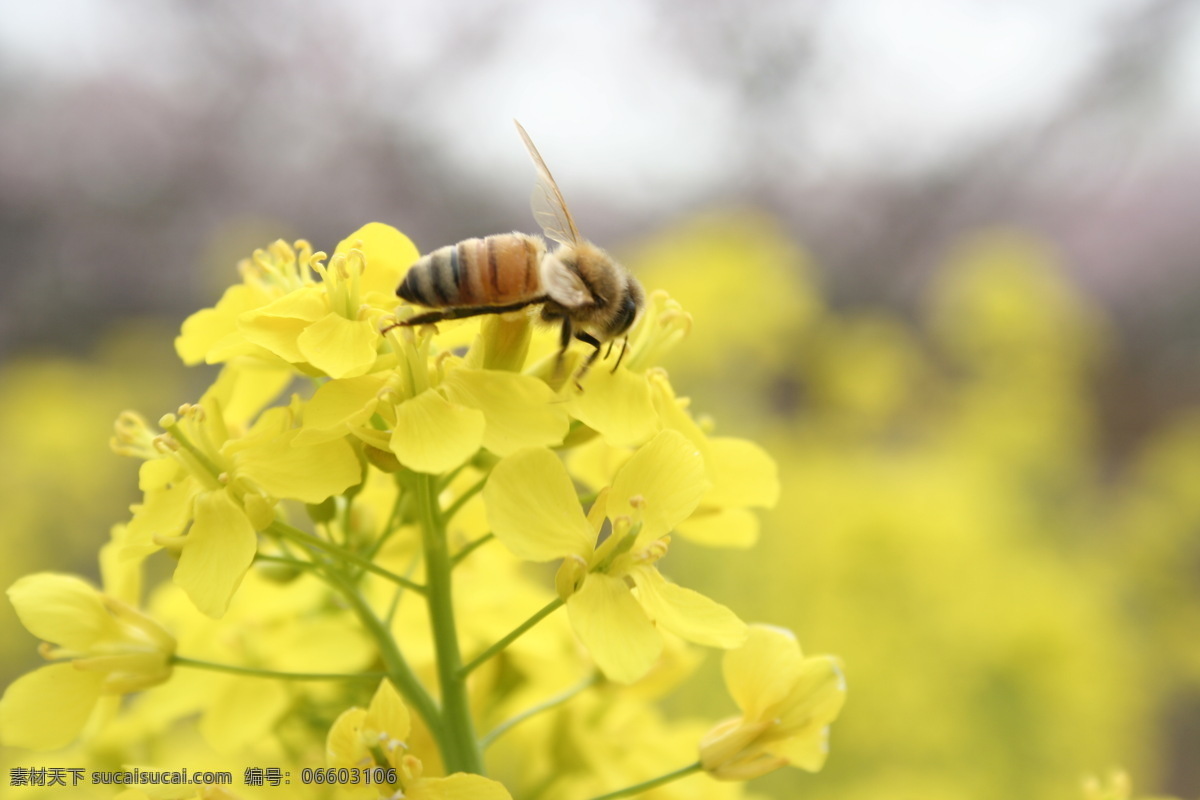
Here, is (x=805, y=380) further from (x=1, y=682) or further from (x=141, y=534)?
(x=141, y=534)

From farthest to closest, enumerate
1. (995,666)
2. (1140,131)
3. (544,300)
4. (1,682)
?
(1140,131) < (1,682) < (995,666) < (544,300)

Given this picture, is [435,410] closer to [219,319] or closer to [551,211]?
[219,319]

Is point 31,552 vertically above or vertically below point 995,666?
above

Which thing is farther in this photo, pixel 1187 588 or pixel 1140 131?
pixel 1140 131

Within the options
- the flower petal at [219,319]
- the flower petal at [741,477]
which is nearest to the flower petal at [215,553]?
the flower petal at [219,319]

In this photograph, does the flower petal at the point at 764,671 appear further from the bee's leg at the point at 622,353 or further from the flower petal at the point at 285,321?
the flower petal at the point at 285,321

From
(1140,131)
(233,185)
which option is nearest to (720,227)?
(233,185)
